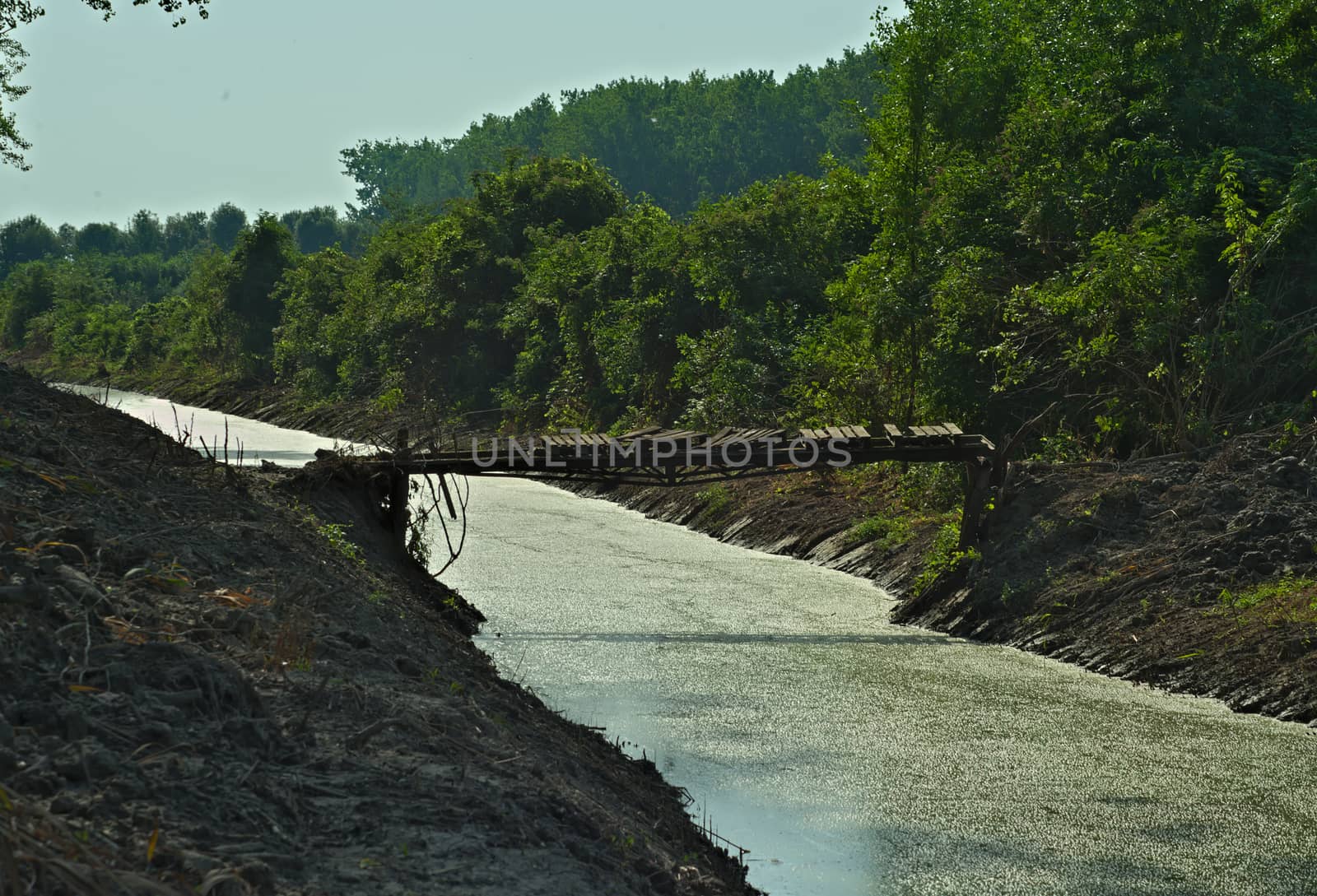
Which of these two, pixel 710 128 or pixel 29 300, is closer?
pixel 29 300

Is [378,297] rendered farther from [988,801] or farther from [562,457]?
[988,801]

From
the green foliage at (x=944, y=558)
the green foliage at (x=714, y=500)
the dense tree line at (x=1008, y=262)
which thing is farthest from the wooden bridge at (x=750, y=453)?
the green foliage at (x=714, y=500)

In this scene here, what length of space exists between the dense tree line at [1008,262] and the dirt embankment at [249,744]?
407 inches

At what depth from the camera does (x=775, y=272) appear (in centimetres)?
2745

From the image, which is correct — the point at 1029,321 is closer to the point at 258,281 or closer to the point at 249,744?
the point at 249,744

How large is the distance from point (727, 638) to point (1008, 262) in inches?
324

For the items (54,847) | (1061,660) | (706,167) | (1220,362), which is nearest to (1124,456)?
(1220,362)

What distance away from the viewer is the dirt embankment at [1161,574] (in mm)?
12094

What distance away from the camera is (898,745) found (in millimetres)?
10695

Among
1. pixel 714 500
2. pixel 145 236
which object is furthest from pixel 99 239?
pixel 714 500

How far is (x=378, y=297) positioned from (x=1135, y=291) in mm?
33111

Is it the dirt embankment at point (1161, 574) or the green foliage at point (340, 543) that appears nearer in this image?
the green foliage at point (340, 543)

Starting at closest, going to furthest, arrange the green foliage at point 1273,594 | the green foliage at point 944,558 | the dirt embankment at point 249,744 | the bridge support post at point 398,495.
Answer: the dirt embankment at point 249,744, the green foliage at point 1273,594, the bridge support post at point 398,495, the green foliage at point 944,558

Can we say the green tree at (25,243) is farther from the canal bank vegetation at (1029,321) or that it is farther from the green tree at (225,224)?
the canal bank vegetation at (1029,321)
